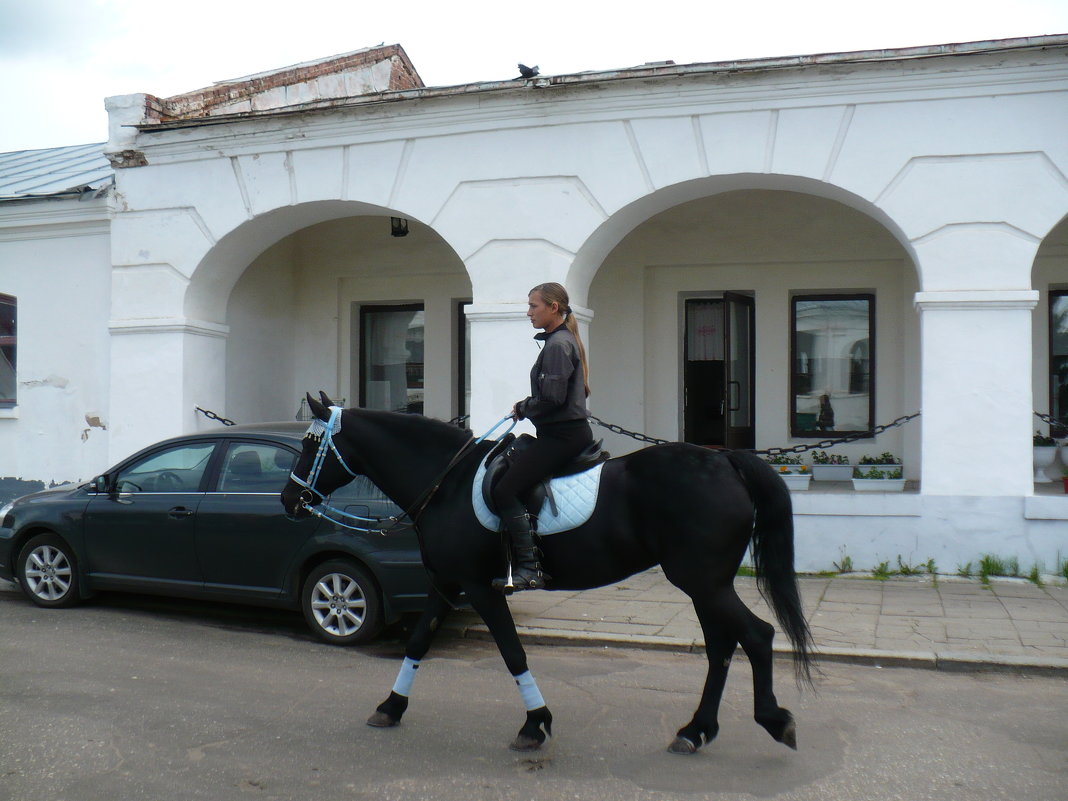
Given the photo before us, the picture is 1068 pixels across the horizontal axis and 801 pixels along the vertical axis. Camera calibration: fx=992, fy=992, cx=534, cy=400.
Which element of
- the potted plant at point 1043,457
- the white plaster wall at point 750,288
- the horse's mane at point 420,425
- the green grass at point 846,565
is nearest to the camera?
the horse's mane at point 420,425

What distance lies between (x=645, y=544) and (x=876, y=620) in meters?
3.53

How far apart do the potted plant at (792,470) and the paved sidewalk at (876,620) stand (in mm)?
1341

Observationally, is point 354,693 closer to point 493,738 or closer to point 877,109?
point 493,738

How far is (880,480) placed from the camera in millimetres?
10297

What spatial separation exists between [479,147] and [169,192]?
376 cm

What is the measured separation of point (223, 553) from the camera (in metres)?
7.46

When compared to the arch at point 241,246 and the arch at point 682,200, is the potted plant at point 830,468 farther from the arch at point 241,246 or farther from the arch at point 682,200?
the arch at point 241,246

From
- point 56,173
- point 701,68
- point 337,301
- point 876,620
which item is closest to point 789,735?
point 876,620

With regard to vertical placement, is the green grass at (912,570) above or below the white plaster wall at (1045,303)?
below

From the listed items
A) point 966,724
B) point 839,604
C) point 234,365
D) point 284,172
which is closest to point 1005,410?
point 839,604

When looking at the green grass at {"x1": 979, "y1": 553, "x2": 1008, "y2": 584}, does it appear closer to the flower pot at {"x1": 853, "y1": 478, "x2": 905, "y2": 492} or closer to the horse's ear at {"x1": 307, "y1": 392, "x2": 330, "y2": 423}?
the flower pot at {"x1": 853, "y1": 478, "x2": 905, "y2": 492}

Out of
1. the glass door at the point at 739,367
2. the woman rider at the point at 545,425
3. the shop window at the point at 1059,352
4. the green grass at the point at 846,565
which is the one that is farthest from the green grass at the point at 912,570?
the woman rider at the point at 545,425

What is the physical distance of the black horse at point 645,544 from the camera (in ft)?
15.7

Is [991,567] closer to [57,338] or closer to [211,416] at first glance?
[211,416]
